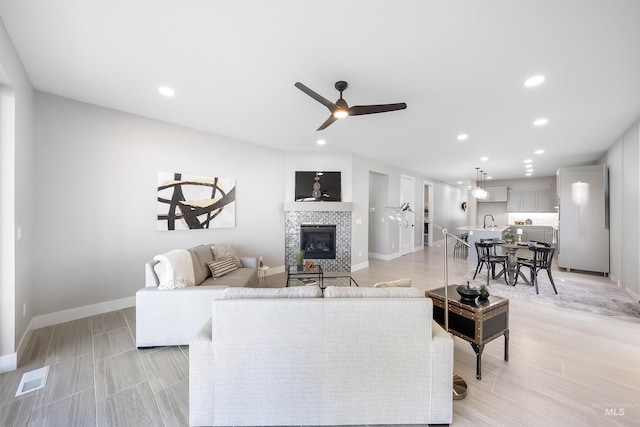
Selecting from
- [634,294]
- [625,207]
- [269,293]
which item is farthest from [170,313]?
[625,207]

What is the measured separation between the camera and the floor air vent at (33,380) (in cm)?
184

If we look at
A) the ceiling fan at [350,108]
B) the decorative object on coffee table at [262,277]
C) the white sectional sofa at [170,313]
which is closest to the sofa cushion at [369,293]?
the white sectional sofa at [170,313]

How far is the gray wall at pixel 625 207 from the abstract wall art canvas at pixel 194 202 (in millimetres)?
6531

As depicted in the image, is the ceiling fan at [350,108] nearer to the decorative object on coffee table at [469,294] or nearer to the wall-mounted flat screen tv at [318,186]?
the decorative object on coffee table at [469,294]

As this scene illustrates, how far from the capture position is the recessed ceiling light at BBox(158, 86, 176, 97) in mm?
2673

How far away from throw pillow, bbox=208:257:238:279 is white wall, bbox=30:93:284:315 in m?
0.94

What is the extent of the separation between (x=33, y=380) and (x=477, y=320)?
3.61 m

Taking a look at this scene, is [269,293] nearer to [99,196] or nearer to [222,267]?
[222,267]

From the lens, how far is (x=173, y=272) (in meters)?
2.52

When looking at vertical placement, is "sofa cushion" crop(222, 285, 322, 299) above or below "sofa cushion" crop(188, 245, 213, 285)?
above

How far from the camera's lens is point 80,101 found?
3014 millimetres

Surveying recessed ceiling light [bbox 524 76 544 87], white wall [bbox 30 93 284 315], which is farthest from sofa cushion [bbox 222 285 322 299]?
recessed ceiling light [bbox 524 76 544 87]

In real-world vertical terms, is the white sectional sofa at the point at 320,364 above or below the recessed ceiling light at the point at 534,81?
below

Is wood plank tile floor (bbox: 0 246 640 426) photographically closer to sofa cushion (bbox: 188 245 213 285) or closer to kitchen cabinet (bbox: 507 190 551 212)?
sofa cushion (bbox: 188 245 213 285)
